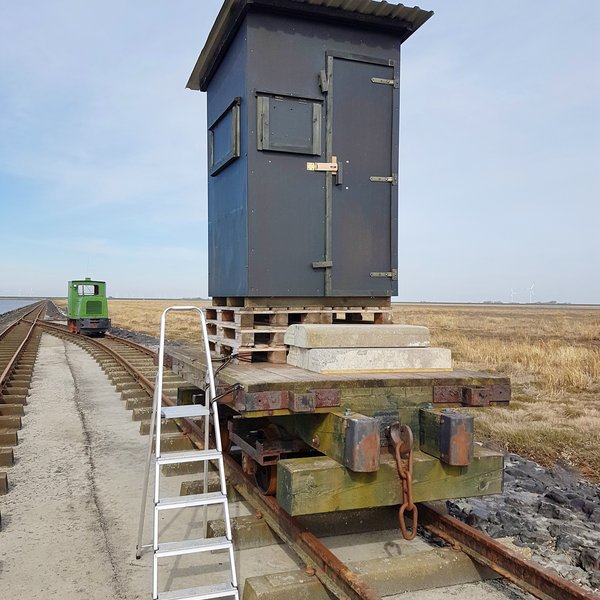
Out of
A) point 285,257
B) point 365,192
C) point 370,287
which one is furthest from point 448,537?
point 365,192

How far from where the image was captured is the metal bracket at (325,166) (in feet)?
16.3

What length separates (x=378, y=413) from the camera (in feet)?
12.6

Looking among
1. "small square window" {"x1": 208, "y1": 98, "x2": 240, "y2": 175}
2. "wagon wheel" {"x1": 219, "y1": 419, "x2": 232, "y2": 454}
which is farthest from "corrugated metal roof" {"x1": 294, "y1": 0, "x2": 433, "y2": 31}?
"wagon wheel" {"x1": 219, "y1": 419, "x2": 232, "y2": 454}

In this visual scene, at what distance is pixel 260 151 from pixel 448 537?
11.1 feet

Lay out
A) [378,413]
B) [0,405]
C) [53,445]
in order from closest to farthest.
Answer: [378,413]
[53,445]
[0,405]

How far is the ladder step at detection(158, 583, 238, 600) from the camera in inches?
118

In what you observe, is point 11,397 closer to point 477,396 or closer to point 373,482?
point 373,482

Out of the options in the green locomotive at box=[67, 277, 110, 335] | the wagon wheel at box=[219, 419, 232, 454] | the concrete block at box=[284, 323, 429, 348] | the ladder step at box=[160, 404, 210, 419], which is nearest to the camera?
the ladder step at box=[160, 404, 210, 419]

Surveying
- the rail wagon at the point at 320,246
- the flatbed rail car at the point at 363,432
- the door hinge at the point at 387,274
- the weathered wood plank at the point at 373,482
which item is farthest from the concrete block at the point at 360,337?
the door hinge at the point at 387,274

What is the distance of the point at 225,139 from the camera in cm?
554

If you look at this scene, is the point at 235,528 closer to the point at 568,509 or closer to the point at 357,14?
the point at 568,509

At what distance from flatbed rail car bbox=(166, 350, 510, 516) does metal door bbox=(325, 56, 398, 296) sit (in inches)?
51.3

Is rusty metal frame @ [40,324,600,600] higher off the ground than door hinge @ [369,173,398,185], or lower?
lower

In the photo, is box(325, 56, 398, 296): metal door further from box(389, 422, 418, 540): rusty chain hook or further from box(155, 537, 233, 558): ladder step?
box(155, 537, 233, 558): ladder step
